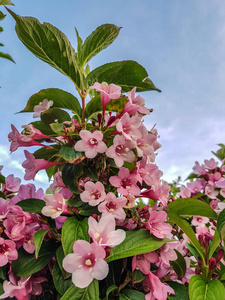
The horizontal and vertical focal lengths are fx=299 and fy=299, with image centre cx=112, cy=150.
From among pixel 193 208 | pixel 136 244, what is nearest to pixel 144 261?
pixel 136 244

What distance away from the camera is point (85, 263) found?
845 millimetres

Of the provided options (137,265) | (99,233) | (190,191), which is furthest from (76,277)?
(190,191)

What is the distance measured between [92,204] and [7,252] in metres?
0.32

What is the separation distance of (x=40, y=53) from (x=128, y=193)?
618mm

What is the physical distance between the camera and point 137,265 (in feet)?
3.31

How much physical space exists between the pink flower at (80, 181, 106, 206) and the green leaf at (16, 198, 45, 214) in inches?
7.9

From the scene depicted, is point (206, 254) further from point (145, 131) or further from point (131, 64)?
point (131, 64)

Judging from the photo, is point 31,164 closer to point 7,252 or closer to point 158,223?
point 7,252

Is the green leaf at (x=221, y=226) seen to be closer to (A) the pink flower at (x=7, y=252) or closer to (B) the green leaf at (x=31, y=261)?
(B) the green leaf at (x=31, y=261)

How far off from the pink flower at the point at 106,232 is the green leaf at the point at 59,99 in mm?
471

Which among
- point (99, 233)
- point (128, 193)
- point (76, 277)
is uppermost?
point (128, 193)

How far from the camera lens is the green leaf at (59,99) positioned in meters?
1.15

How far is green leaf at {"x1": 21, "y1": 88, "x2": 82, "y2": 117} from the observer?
3.76 feet

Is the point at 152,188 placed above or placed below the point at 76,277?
above
